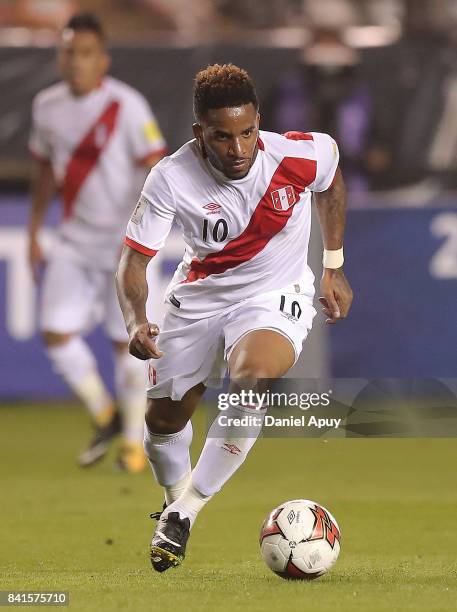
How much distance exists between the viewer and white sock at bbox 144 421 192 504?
6.20 metres

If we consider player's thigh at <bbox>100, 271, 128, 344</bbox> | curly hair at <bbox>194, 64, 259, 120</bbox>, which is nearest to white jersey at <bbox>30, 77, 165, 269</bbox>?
player's thigh at <bbox>100, 271, 128, 344</bbox>

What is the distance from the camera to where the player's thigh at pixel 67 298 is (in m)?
9.55

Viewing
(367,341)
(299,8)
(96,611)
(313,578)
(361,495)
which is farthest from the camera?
(299,8)

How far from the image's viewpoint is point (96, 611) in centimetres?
492

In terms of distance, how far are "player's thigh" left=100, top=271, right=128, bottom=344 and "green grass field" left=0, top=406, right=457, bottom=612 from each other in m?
0.84

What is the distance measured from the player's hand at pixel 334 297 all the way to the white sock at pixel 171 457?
813 mm

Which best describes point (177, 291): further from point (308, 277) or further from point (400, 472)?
point (400, 472)

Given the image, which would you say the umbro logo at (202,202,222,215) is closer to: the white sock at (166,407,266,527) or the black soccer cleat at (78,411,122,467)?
the white sock at (166,407,266,527)

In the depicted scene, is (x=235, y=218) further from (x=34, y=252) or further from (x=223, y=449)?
(x=34, y=252)

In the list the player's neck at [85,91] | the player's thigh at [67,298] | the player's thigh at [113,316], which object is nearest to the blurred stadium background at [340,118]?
the player's thigh at [113,316]

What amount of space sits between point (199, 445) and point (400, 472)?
126 centimetres

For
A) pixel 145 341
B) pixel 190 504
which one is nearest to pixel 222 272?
pixel 145 341

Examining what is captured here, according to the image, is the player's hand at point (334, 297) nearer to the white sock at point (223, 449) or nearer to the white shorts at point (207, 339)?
the white shorts at point (207, 339)

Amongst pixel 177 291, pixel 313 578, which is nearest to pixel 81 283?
pixel 177 291
